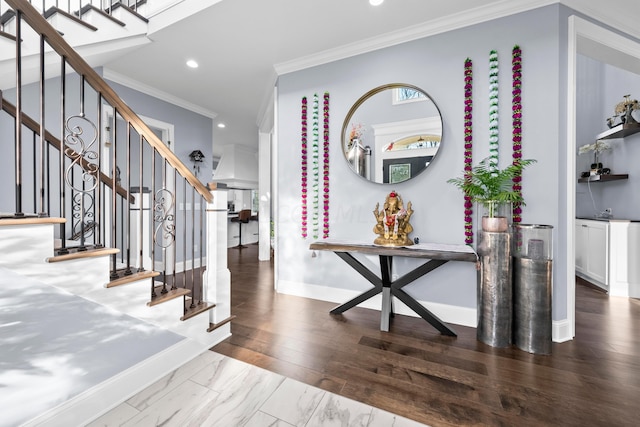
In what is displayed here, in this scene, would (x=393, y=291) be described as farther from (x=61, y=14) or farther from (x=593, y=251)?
(x=61, y=14)

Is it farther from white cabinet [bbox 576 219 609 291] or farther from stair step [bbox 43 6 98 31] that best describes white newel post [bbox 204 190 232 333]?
white cabinet [bbox 576 219 609 291]

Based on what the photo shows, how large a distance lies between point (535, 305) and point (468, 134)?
4.73ft

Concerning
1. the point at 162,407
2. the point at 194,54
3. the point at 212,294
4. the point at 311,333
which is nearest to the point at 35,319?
the point at 162,407

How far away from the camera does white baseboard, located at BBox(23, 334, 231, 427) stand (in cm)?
124

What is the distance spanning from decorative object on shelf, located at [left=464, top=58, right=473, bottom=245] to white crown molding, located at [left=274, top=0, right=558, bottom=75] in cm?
36

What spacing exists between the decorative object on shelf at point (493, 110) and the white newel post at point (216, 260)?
2248 mm

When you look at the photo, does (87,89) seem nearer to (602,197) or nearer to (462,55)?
(462,55)

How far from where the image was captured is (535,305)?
1.92 metres

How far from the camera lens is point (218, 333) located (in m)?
2.08

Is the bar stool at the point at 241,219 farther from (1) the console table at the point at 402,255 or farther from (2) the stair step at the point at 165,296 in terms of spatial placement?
(2) the stair step at the point at 165,296

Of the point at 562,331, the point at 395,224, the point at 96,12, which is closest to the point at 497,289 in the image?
the point at 562,331

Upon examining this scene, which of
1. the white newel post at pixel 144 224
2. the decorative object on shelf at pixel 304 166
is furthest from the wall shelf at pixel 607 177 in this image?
the white newel post at pixel 144 224

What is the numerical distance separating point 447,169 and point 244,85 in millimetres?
2930

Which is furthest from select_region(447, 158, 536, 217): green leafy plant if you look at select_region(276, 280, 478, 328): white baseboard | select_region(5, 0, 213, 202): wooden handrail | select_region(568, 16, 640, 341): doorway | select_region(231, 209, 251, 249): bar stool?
select_region(231, 209, 251, 249): bar stool
